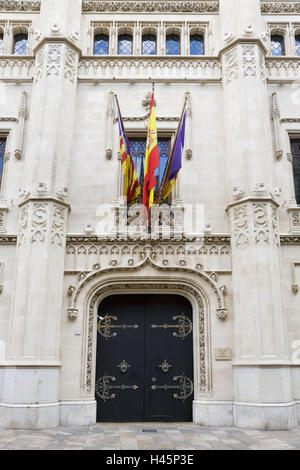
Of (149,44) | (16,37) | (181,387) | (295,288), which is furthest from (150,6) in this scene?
(181,387)

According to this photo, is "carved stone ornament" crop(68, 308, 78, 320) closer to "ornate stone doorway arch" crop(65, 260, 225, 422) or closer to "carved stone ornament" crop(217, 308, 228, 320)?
"ornate stone doorway arch" crop(65, 260, 225, 422)

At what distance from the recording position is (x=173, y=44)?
634 inches

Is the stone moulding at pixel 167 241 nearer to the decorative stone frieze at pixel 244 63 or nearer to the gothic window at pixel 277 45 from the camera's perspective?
the decorative stone frieze at pixel 244 63

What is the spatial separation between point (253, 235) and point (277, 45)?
26.8 ft

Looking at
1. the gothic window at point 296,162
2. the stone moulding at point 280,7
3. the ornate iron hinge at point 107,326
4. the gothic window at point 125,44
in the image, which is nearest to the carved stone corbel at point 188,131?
the gothic window at point 125,44

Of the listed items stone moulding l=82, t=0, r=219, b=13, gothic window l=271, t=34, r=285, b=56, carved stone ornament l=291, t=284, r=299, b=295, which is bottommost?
carved stone ornament l=291, t=284, r=299, b=295

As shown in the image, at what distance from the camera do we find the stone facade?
11.7 meters

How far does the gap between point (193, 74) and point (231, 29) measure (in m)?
2.02

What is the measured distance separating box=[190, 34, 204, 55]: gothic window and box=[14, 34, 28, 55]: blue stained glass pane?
6.23 meters

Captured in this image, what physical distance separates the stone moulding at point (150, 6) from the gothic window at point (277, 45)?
2.41 meters

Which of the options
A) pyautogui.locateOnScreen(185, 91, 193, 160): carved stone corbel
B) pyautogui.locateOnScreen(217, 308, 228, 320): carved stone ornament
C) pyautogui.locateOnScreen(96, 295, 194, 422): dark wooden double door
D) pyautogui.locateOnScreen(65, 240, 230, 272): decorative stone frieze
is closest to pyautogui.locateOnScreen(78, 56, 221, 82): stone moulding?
pyautogui.locateOnScreen(185, 91, 193, 160): carved stone corbel

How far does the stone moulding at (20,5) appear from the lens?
16.1m

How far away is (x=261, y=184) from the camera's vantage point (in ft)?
41.9

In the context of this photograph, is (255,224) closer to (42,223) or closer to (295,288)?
(295,288)
